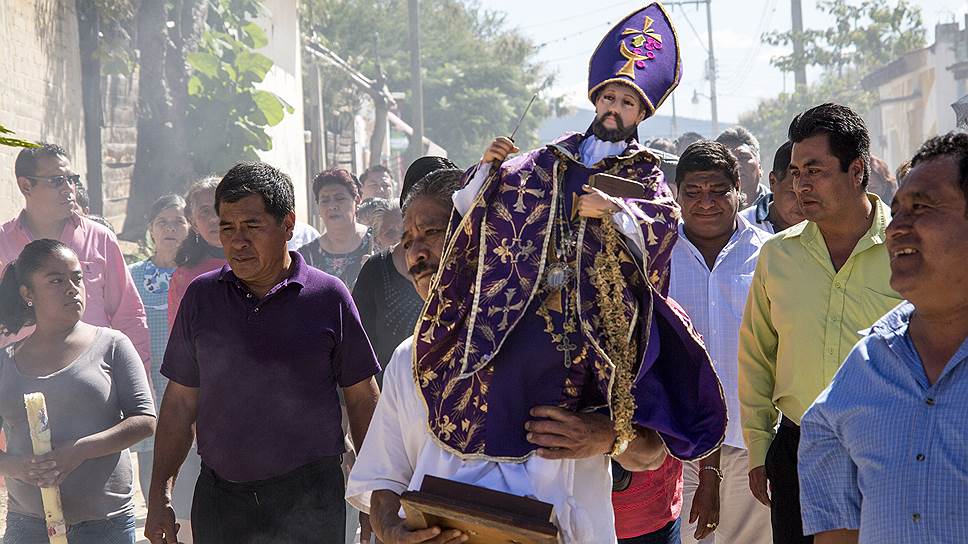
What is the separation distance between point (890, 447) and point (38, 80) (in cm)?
1085

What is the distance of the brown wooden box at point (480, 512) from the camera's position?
321 centimetres

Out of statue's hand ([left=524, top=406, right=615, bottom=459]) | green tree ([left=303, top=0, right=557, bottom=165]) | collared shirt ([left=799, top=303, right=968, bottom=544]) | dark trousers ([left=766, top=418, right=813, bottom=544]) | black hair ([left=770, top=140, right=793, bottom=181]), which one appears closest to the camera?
collared shirt ([left=799, top=303, right=968, bottom=544])

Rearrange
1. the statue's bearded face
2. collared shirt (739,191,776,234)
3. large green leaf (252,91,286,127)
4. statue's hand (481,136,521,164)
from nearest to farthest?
statue's hand (481,136,521,164) → the statue's bearded face → collared shirt (739,191,776,234) → large green leaf (252,91,286,127)

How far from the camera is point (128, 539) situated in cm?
600

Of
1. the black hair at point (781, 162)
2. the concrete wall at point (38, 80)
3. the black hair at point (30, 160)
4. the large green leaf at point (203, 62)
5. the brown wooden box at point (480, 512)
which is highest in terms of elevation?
the large green leaf at point (203, 62)

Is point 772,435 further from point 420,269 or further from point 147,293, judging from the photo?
point 147,293

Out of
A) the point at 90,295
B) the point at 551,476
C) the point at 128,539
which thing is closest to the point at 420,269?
the point at 551,476

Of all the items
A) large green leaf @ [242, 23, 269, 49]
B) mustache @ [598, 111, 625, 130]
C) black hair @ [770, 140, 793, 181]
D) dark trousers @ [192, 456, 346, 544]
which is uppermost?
large green leaf @ [242, 23, 269, 49]

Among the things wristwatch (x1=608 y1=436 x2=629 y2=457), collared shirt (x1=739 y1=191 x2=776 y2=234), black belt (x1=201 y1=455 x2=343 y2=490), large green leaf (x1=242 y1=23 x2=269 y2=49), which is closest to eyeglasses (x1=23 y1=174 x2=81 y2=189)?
black belt (x1=201 y1=455 x2=343 y2=490)

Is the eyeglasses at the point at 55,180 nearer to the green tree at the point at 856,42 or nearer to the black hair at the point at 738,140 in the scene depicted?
the black hair at the point at 738,140

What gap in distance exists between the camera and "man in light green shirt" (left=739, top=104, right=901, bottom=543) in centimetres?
450

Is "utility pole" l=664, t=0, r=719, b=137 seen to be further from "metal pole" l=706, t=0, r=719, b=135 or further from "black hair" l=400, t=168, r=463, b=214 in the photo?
"black hair" l=400, t=168, r=463, b=214

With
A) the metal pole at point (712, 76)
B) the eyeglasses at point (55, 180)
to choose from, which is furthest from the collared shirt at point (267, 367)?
the metal pole at point (712, 76)

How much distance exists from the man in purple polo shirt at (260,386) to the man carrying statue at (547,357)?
100cm
